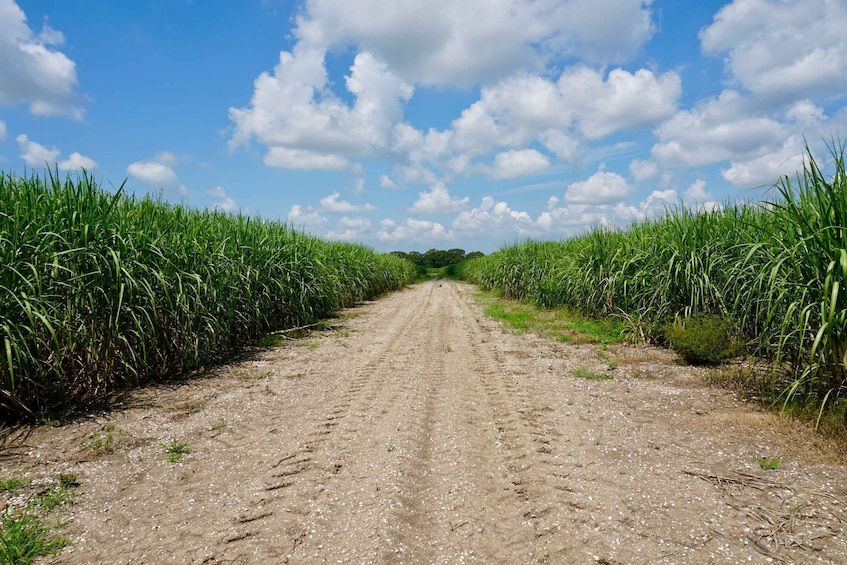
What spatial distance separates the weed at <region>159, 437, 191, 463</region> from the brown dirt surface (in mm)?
46

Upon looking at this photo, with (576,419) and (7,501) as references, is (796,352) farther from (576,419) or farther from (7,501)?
(7,501)

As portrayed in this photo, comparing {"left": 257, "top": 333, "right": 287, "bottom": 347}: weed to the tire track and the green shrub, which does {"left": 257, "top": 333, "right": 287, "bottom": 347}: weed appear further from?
the green shrub

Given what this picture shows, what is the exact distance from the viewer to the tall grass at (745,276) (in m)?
3.55

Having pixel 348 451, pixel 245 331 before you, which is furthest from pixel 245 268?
pixel 348 451

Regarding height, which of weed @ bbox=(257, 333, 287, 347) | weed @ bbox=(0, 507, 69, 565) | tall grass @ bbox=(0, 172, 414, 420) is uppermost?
tall grass @ bbox=(0, 172, 414, 420)

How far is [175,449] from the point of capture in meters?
3.53

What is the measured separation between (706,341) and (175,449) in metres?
5.83

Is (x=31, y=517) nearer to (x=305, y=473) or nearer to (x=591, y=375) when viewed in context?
(x=305, y=473)

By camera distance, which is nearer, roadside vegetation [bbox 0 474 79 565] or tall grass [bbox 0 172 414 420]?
roadside vegetation [bbox 0 474 79 565]

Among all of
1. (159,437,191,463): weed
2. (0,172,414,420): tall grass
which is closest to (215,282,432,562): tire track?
(159,437,191,463): weed

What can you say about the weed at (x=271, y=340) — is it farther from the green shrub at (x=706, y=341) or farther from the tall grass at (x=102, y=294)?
the green shrub at (x=706, y=341)

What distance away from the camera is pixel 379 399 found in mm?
4742

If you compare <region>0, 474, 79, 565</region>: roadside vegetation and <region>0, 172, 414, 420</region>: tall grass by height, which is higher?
<region>0, 172, 414, 420</region>: tall grass

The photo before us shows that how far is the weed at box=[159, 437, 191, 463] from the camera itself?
3.41 meters
